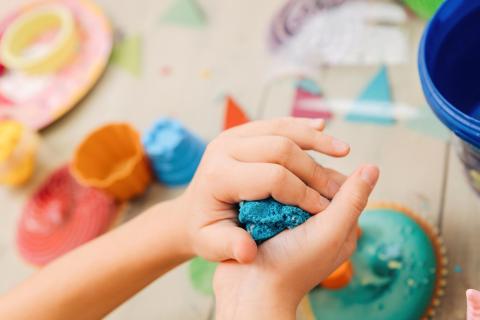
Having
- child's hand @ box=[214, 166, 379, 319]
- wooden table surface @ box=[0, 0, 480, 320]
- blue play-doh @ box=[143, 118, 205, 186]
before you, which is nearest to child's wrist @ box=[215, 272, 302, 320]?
child's hand @ box=[214, 166, 379, 319]

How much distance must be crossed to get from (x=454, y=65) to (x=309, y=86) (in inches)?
9.9

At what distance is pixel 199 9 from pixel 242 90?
21cm

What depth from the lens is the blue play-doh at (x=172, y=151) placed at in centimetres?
85

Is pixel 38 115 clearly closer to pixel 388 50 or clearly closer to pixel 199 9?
pixel 199 9

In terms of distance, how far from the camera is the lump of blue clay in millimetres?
545

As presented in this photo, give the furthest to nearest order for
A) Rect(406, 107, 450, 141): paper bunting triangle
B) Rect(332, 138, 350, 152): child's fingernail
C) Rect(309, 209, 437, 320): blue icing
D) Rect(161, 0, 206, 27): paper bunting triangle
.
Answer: Rect(161, 0, 206, 27): paper bunting triangle
Rect(406, 107, 450, 141): paper bunting triangle
Rect(309, 209, 437, 320): blue icing
Rect(332, 138, 350, 152): child's fingernail

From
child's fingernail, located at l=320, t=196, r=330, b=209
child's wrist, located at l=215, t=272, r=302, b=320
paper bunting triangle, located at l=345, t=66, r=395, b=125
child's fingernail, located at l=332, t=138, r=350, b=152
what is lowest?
paper bunting triangle, located at l=345, t=66, r=395, b=125

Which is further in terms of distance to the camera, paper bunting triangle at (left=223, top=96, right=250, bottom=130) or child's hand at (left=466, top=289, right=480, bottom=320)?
paper bunting triangle at (left=223, top=96, right=250, bottom=130)

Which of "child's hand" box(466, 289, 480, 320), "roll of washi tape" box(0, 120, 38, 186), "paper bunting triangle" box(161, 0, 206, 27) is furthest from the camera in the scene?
"paper bunting triangle" box(161, 0, 206, 27)

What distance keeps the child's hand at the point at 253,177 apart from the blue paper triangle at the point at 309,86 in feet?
1.03

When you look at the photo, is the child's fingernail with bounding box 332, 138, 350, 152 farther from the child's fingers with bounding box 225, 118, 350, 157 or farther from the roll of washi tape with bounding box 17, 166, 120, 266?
the roll of washi tape with bounding box 17, 166, 120, 266

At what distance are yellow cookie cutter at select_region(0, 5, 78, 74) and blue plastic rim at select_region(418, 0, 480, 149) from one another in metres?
0.67

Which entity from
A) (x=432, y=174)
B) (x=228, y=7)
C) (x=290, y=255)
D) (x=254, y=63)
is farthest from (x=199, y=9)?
(x=290, y=255)

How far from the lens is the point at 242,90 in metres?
0.95
